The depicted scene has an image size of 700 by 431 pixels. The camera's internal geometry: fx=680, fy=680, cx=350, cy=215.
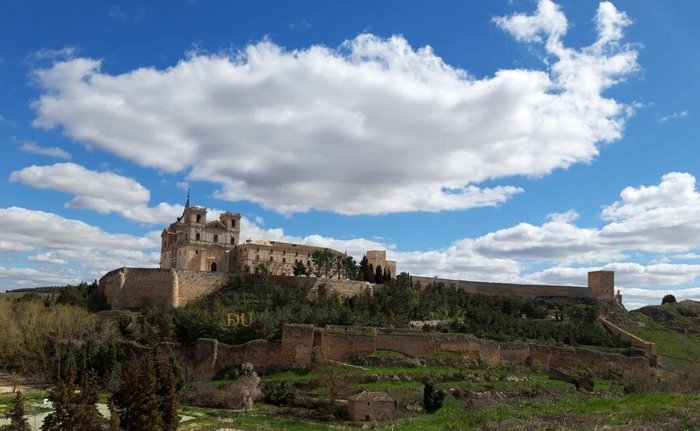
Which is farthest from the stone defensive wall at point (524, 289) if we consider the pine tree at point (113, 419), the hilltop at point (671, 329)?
the pine tree at point (113, 419)

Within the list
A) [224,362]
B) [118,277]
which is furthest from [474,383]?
[118,277]

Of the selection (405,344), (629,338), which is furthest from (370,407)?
(629,338)

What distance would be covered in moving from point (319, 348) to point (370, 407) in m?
7.46

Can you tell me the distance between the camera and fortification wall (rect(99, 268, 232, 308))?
44.8 m

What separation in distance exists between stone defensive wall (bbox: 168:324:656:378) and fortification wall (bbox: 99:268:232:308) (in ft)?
32.2

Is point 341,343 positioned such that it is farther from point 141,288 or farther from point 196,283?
point 141,288

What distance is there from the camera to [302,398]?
30.2m

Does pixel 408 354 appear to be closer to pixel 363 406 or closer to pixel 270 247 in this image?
pixel 363 406

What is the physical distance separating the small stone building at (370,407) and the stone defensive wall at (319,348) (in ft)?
21.7

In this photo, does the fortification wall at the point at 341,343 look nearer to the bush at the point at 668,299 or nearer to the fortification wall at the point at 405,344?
the fortification wall at the point at 405,344

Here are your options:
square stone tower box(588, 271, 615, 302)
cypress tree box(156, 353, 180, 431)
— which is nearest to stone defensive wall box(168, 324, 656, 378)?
cypress tree box(156, 353, 180, 431)

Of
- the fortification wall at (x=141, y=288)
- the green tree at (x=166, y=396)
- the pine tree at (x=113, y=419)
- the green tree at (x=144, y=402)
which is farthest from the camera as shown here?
the fortification wall at (x=141, y=288)

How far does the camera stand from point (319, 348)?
34969 millimetres

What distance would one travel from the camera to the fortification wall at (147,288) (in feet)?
147
